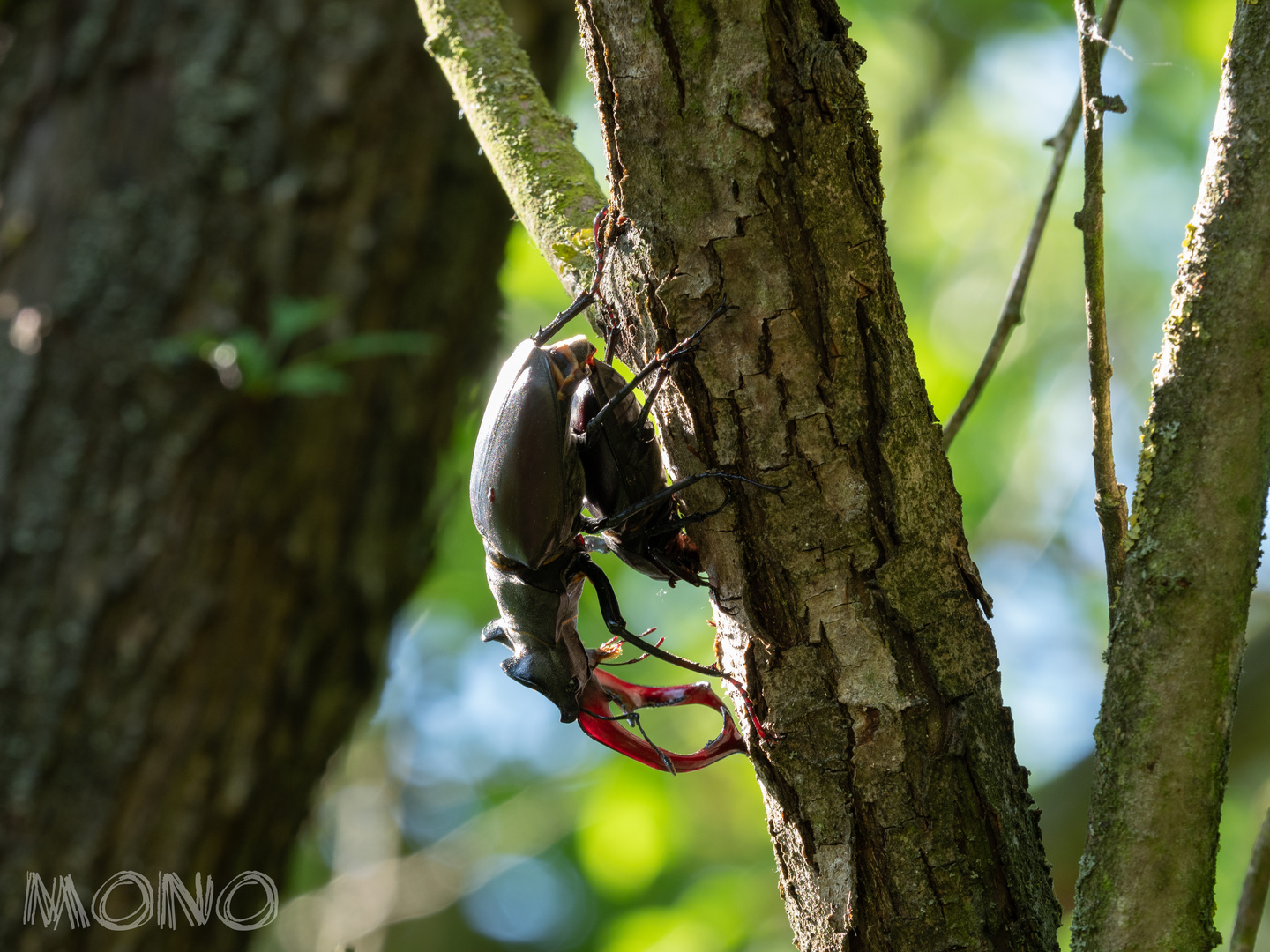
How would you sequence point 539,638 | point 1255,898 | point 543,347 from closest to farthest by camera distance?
point 1255,898 < point 543,347 < point 539,638

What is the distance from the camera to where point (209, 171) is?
3219 mm

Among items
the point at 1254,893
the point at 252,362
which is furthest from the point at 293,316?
the point at 1254,893

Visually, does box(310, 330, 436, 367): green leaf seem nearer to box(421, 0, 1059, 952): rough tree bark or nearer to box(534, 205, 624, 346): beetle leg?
box(534, 205, 624, 346): beetle leg

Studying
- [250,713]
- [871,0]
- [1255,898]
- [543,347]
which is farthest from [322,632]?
[871,0]

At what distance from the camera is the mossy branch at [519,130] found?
1.79 metres

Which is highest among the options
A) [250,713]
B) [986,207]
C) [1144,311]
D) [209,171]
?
[986,207]

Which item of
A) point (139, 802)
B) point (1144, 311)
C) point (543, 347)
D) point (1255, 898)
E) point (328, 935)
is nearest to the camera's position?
point (1255, 898)

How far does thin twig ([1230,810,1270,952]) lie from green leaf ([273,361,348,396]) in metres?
2.64

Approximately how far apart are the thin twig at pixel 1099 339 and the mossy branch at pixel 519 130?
82cm

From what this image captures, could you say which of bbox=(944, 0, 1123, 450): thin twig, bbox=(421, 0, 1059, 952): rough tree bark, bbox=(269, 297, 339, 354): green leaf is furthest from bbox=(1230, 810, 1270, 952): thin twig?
bbox=(269, 297, 339, 354): green leaf

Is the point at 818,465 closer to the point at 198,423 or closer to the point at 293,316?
the point at 293,316

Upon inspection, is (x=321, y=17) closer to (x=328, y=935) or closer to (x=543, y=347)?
(x=543, y=347)

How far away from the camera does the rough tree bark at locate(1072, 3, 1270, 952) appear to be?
4.03 feet

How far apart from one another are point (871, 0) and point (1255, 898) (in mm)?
7616
